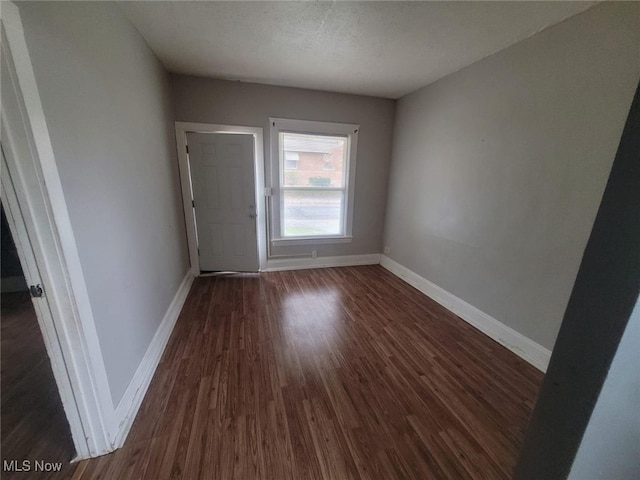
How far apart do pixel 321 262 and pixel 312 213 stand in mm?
801

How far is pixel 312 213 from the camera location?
12.4 feet

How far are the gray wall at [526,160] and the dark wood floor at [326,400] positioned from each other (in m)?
0.57

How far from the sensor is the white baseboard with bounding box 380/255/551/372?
193cm

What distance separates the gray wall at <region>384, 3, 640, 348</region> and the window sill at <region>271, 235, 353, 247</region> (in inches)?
49.3

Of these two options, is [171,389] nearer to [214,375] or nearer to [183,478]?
[214,375]

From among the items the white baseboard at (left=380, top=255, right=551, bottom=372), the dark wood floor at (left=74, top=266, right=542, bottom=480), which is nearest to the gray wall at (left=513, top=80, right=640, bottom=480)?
the dark wood floor at (left=74, top=266, right=542, bottom=480)

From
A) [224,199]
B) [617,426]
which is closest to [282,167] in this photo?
[224,199]

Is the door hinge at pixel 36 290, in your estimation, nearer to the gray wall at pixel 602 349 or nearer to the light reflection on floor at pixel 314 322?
the light reflection on floor at pixel 314 322

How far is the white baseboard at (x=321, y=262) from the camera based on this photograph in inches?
147

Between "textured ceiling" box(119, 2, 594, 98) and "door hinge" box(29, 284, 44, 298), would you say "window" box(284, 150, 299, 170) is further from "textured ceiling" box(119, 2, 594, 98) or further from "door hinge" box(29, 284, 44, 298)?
"door hinge" box(29, 284, 44, 298)

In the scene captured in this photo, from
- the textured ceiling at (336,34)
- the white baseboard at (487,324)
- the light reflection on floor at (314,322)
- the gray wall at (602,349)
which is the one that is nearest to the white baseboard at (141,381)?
the light reflection on floor at (314,322)

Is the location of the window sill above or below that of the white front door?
below

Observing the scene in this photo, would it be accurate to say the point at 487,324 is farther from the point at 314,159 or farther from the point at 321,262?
the point at 314,159

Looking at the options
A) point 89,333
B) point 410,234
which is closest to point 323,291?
point 410,234
